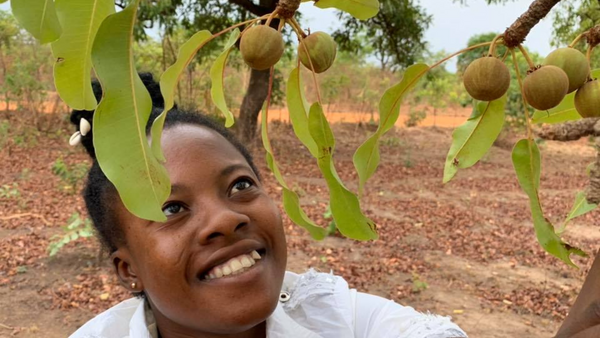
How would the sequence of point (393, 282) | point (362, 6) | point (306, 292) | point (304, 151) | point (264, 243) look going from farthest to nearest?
point (304, 151) → point (393, 282) → point (306, 292) → point (264, 243) → point (362, 6)

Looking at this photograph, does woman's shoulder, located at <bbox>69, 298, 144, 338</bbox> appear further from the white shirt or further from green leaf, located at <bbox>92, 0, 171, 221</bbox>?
green leaf, located at <bbox>92, 0, 171, 221</bbox>

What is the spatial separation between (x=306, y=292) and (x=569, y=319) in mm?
808

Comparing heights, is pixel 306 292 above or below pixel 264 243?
below

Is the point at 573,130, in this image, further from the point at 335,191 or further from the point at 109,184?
the point at 109,184

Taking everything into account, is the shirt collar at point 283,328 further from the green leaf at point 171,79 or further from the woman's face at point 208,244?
the green leaf at point 171,79

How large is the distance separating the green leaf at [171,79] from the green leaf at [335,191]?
128mm

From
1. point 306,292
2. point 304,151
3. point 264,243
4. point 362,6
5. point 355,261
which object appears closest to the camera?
point 362,6

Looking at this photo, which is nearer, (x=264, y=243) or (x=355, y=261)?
(x=264, y=243)

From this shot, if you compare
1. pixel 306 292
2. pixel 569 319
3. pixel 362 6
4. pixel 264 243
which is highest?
pixel 362 6

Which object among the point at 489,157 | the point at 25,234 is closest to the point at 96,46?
the point at 25,234

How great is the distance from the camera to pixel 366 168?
0.62m

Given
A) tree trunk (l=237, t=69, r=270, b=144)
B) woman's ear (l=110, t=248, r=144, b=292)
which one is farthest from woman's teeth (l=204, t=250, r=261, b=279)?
tree trunk (l=237, t=69, r=270, b=144)

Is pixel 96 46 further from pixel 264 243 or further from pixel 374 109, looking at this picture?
pixel 374 109

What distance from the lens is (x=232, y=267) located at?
94cm
